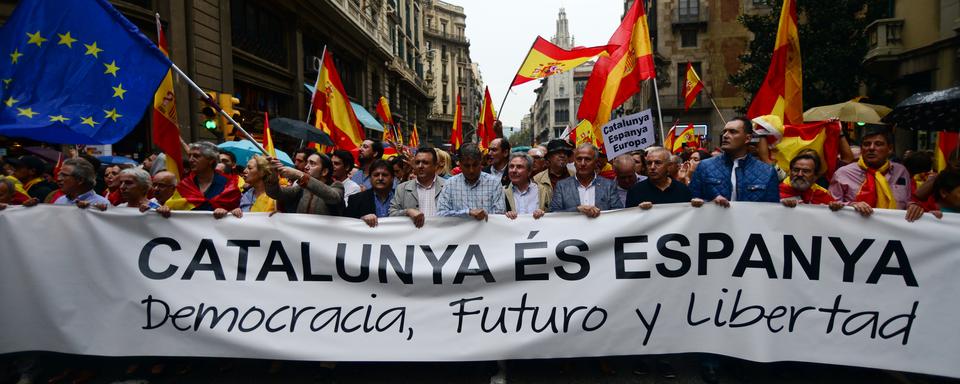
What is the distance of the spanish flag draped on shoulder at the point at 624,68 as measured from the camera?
259 inches

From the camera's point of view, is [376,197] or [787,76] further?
[787,76]

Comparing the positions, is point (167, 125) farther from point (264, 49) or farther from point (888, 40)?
point (888, 40)

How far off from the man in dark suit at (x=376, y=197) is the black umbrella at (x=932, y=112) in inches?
214

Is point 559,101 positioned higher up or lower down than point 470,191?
higher up

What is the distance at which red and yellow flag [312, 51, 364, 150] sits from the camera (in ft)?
25.0

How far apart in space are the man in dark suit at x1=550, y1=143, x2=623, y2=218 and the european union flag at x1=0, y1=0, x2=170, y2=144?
3.13 m

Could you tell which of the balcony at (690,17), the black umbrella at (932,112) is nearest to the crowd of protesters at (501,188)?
the black umbrella at (932,112)

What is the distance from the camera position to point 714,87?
3734 centimetres

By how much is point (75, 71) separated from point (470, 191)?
2.87m

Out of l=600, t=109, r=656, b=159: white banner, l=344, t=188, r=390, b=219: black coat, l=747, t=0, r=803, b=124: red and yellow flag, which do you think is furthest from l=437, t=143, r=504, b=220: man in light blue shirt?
l=747, t=0, r=803, b=124: red and yellow flag

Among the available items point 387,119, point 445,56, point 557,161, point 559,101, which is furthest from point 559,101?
point 557,161

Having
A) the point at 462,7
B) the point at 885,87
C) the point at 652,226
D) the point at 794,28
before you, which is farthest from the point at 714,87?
the point at 462,7

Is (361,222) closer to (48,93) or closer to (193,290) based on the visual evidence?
(193,290)

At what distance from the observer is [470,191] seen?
4301mm
